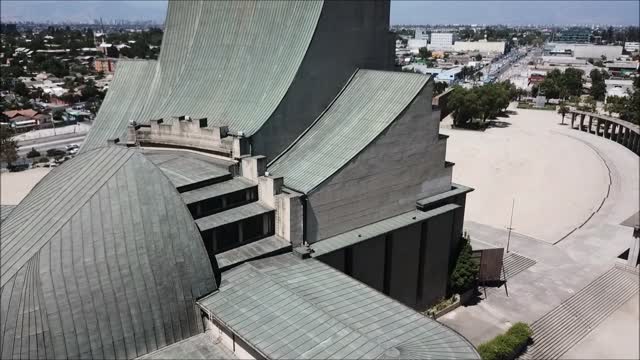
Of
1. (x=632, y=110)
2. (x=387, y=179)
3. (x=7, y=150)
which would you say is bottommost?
(x=7, y=150)

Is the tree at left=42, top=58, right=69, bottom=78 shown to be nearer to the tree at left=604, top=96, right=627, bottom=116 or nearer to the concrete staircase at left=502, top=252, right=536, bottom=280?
the tree at left=604, top=96, right=627, bottom=116

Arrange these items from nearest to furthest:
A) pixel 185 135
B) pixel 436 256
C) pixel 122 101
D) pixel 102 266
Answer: pixel 102 266 → pixel 185 135 → pixel 436 256 → pixel 122 101

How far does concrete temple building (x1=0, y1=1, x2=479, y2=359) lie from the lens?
1897cm

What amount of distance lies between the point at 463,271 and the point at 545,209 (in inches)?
1001

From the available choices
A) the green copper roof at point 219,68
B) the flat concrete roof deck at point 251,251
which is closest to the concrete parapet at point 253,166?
the green copper roof at point 219,68

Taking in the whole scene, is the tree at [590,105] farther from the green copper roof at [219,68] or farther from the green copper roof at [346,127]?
the green copper roof at [219,68]

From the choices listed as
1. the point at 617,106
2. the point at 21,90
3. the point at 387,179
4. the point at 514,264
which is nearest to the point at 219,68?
the point at 387,179

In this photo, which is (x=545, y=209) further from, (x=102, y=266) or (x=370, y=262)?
(x=102, y=266)

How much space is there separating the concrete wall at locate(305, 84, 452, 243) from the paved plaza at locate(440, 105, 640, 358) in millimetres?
9858

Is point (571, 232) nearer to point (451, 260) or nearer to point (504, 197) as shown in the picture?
point (504, 197)

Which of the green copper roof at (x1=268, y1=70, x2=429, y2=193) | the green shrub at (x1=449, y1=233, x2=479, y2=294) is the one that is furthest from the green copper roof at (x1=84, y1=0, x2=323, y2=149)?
the green shrub at (x1=449, y1=233, x2=479, y2=294)

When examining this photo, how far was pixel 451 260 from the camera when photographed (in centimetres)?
3581

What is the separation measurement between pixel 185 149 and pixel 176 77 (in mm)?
7100

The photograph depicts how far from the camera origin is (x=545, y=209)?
55469mm
